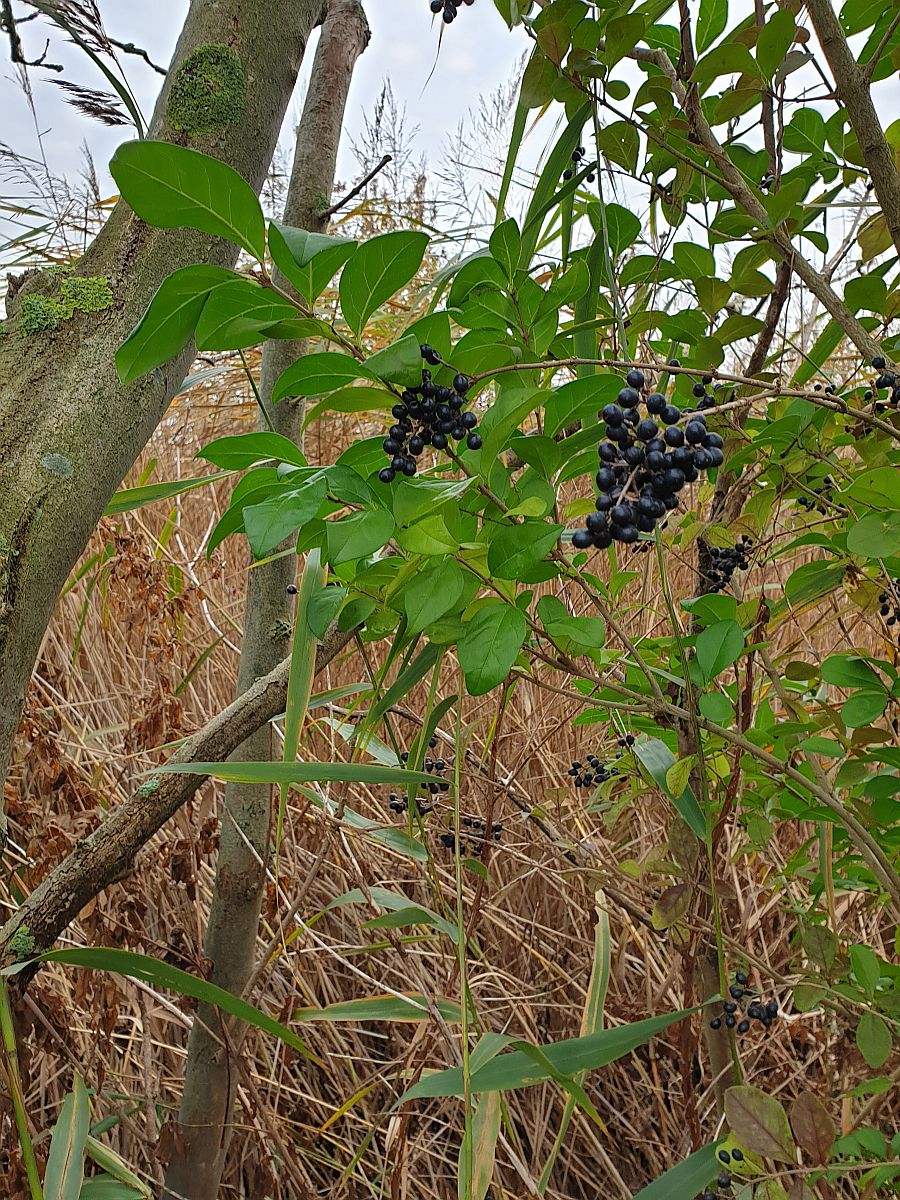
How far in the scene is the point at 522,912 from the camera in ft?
4.60

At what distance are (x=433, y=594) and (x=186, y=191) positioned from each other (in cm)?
20

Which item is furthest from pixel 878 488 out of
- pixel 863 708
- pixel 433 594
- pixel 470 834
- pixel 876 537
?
pixel 470 834

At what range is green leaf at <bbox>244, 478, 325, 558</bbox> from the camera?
35 centimetres

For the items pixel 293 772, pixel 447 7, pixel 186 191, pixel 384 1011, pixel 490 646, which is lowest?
pixel 384 1011

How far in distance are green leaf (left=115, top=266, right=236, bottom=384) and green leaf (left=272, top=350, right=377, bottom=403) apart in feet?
0.15

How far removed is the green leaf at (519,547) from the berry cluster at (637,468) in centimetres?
4

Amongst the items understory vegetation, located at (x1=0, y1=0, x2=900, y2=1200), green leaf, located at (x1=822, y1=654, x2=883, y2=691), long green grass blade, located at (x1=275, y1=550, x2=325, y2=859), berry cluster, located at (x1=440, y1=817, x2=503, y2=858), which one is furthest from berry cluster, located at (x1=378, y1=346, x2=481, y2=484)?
berry cluster, located at (x1=440, y1=817, x2=503, y2=858)

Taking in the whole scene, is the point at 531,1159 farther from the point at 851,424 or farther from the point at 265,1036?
the point at 851,424

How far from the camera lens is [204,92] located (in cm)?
51

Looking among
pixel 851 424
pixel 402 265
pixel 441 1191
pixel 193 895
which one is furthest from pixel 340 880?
pixel 402 265

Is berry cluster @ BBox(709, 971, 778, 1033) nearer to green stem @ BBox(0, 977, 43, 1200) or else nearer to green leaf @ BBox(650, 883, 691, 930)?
green leaf @ BBox(650, 883, 691, 930)

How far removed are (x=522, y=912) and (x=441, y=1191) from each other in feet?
1.32

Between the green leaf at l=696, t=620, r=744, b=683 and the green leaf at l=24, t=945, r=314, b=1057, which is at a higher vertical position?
the green leaf at l=696, t=620, r=744, b=683

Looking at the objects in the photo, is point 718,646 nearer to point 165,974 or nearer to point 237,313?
point 237,313
